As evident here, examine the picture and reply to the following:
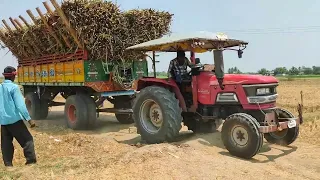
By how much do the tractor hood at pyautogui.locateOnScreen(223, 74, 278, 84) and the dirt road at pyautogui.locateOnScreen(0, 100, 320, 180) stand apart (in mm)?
1262

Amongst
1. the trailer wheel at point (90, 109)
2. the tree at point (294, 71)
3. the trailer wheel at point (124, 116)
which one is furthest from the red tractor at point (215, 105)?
the tree at point (294, 71)

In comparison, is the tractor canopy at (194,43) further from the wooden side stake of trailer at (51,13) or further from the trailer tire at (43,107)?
the trailer tire at (43,107)

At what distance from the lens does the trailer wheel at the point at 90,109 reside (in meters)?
10.7

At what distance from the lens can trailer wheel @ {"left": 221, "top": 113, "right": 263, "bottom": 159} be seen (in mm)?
6273

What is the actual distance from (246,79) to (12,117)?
4.06m

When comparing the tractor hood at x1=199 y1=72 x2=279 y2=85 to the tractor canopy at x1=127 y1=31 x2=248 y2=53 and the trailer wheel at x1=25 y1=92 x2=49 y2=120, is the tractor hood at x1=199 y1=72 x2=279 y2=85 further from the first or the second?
the trailer wheel at x1=25 y1=92 x2=49 y2=120

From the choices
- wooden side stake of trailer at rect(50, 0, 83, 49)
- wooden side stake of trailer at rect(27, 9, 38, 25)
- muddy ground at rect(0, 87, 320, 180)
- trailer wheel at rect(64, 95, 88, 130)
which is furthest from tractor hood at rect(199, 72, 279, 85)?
wooden side stake of trailer at rect(27, 9, 38, 25)

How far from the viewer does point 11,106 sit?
6223 mm

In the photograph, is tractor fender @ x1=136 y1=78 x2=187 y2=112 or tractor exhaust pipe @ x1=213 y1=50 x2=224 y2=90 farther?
tractor fender @ x1=136 y1=78 x2=187 y2=112

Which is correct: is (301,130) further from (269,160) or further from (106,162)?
(106,162)

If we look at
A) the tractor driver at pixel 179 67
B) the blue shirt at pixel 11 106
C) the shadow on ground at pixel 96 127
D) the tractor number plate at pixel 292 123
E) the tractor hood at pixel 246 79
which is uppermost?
the tractor driver at pixel 179 67

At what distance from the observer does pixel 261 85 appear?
690 centimetres

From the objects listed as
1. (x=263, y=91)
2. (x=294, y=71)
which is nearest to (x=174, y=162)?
(x=263, y=91)

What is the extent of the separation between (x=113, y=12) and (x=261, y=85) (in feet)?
16.5
